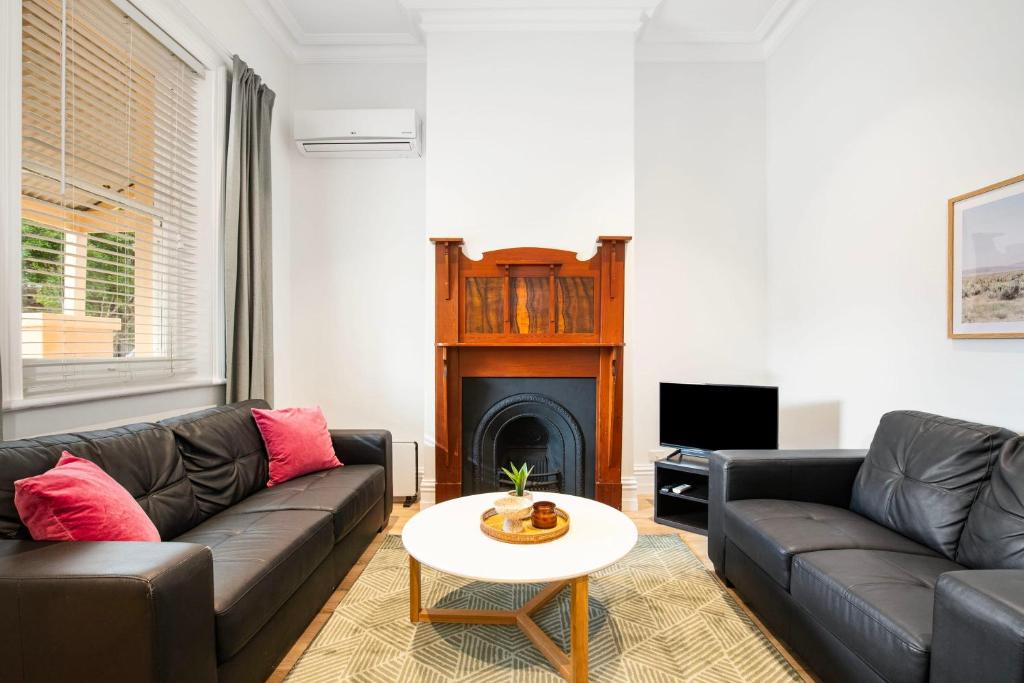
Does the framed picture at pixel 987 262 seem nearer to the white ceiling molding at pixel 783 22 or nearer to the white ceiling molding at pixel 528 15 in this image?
the white ceiling molding at pixel 783 22

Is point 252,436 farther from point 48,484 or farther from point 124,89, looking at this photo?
point 124,89

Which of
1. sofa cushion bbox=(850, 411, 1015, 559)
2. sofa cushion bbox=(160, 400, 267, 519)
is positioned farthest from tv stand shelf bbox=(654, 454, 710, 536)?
sofa cushion bbox=(160, 400, 267, 519)

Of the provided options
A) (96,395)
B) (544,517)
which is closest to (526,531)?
(544,517)

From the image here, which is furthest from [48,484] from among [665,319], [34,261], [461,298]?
[665,319]

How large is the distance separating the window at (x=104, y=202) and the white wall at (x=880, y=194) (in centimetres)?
368

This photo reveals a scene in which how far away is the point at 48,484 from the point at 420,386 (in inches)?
92.8

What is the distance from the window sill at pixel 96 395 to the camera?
1679 mm

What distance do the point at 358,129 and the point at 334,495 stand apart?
2540 mm

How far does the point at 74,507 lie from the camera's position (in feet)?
4.43

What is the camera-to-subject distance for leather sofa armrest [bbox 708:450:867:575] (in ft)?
7.22

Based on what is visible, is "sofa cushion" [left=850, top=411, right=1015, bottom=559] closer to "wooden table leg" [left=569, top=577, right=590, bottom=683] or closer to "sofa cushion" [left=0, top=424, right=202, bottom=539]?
"wooden table leg" [left=569, top=577, right=590, bottom=683]

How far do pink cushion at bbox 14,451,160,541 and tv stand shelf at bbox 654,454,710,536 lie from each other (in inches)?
102

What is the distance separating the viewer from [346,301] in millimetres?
3631

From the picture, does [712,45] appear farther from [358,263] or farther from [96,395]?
[96,395]
